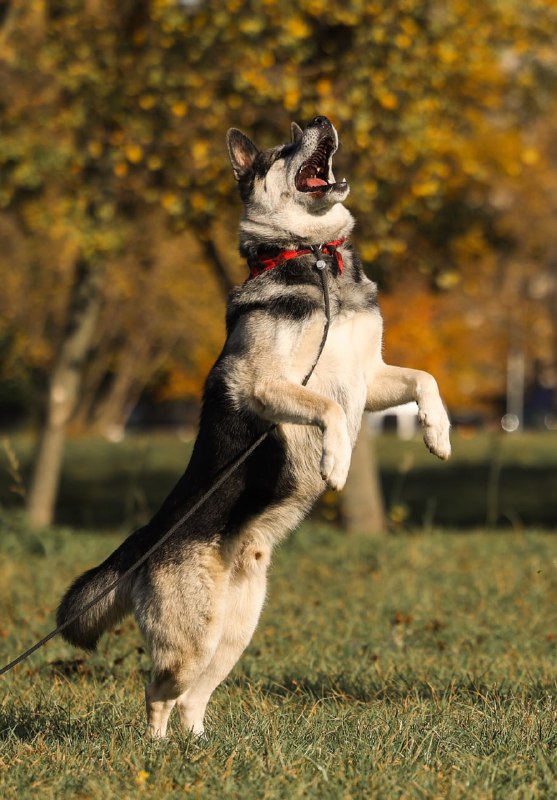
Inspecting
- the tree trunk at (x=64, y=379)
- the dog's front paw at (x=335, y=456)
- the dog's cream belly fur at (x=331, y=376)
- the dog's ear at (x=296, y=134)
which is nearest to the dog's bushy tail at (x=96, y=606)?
the dog's cream belly fur at (x=331, y=376)

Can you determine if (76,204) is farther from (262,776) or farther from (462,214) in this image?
(262,776)

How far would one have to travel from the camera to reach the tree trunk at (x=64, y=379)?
14.8 meters

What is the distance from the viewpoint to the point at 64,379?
14820mm

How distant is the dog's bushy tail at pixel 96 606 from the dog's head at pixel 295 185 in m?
1.69

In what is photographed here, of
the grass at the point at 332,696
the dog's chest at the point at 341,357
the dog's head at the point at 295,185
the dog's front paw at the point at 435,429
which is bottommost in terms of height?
the grass at the point at 332,696

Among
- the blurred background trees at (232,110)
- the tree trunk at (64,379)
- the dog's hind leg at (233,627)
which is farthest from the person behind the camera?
the tree trunk at (64,379)

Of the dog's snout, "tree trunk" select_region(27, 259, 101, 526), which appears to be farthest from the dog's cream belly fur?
"tree trunk" select_region(27, 259, 101, 526)

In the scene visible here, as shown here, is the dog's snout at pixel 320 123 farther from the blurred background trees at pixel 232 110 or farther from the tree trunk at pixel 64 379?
the tree trunk at pixel 64 379

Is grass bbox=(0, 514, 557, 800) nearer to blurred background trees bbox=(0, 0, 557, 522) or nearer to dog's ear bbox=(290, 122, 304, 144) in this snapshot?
dog's ear bbox=(290, 122, 304, 144)

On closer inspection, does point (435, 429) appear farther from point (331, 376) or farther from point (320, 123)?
point (320, 123)

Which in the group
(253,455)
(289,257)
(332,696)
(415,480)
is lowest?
(415,480)

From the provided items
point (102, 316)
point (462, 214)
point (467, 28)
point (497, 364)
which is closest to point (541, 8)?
point (467, 28)

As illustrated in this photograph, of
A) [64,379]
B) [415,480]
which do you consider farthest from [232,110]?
[415,480]

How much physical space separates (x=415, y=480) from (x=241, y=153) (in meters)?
17.9
